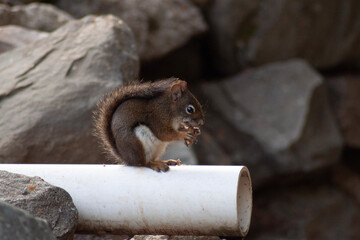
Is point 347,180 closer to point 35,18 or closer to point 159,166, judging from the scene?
point 35,18

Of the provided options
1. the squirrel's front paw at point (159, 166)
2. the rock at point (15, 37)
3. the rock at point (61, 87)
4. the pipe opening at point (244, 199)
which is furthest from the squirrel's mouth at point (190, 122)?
the rock at point (15, 37)

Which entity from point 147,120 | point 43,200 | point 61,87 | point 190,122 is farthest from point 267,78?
point 43,200

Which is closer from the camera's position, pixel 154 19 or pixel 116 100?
pixel 116 100

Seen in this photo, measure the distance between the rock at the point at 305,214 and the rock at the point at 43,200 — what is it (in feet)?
13.0

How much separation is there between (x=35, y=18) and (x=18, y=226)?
374 centimetres

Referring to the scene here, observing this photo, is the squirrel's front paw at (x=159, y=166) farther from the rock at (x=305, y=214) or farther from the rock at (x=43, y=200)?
the rock at (x=305, y=214)

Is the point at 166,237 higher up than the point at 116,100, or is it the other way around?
the point at 116,100

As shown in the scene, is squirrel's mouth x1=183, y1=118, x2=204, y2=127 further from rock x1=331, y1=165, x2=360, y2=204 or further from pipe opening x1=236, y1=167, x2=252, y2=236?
rock x1=331, y1=165, x2=360, y2=204

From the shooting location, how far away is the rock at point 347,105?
698cm

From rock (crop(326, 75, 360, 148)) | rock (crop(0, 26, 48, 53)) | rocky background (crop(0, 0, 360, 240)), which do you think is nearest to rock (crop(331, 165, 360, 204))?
rocky background (crop(0, 0, 360, 240))

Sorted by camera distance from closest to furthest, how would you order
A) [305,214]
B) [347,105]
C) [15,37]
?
[15,37]
[305,214]
[347,105]

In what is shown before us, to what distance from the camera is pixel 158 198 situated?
2.79m

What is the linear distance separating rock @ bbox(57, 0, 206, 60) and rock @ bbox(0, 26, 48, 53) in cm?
99

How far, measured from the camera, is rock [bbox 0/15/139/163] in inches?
149
